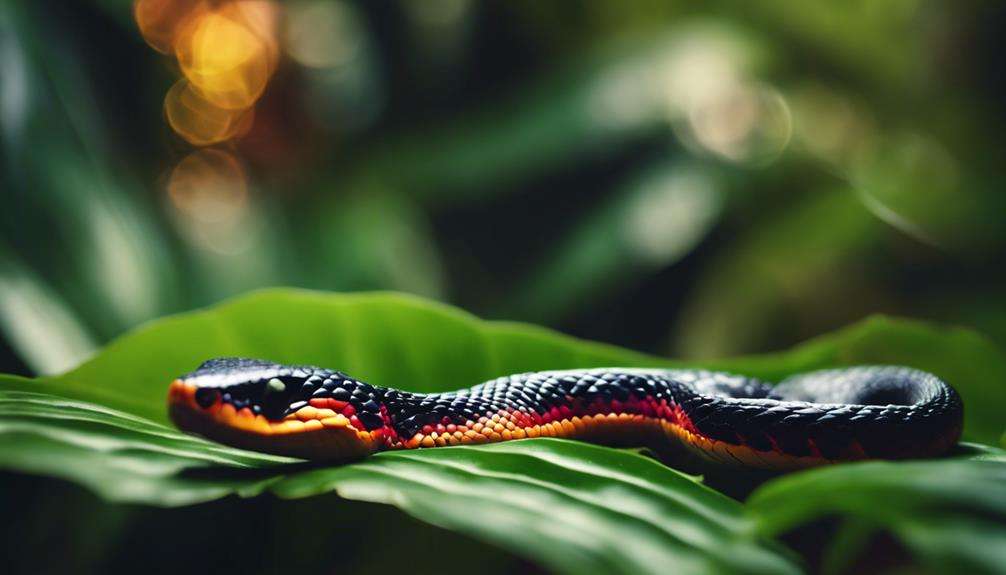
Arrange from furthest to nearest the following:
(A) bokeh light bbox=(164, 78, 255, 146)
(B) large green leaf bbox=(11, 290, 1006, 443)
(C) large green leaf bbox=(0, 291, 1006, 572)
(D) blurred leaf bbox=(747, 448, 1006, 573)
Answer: (A) bokeh light bbox=(164, 78, 255, 146)
(B) large green leaf bbox=(11, 290, 1006, 443)
(C) large green leaf bbox=(0, 291, 1006, 572)
(D) blurred leaf bbox=(747, 448, 1006, 573)

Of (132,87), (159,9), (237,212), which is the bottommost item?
(237,212)

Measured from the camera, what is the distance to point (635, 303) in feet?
13.9

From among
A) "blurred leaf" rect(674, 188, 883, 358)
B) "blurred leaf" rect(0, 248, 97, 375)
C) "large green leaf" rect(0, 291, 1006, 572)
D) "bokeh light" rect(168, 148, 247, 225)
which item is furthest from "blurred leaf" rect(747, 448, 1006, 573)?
"bokeh light" rect(168, 148, 247, 225)

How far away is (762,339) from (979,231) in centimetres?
153

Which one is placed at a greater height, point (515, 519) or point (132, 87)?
point (132, 87)

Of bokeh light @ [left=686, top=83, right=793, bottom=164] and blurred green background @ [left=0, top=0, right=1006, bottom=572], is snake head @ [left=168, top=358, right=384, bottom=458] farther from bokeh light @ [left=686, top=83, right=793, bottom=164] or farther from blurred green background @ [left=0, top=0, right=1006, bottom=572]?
bokeh light @ [left=686, top=83, right=793, bottom=164]

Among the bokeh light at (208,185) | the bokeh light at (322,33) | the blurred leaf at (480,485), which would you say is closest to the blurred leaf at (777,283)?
the bokeh light at (322,33)

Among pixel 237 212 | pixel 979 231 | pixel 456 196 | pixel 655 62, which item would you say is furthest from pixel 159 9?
pixel 979 231

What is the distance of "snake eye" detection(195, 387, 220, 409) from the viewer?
110 cm

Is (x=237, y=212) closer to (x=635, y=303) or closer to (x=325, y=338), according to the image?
(x=635, y=303)

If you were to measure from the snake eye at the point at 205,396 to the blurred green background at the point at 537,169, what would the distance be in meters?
1.39

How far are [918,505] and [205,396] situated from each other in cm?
92

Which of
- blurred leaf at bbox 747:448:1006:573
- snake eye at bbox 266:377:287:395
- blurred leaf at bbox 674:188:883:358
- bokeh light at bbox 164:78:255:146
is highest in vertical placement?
bokeh light at bbox 164:78:255:146

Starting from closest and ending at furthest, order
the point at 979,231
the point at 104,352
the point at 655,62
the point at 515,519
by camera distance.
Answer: the point at 515,519
the point at 104,352
the point at 979,231
the point at 655,62
